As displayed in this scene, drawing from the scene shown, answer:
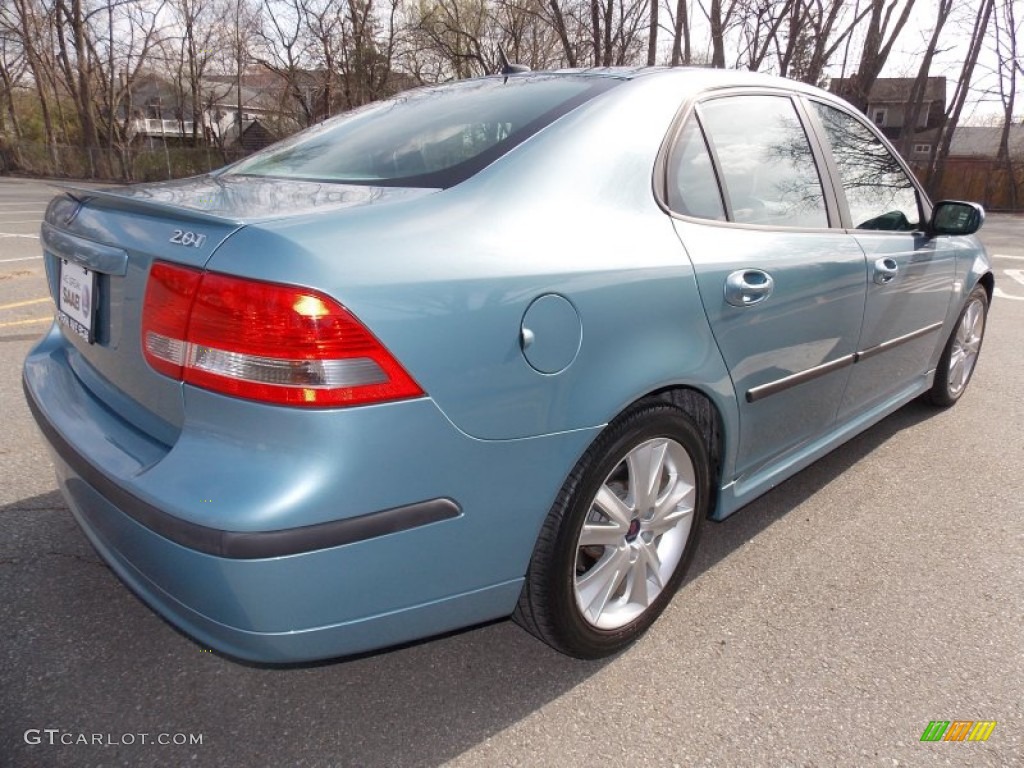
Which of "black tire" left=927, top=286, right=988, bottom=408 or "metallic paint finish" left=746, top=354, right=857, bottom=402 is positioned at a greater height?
"metallic paint finish" left=746, top=354, right=857, bottom=402

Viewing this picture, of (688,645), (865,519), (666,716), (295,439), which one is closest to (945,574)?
(865,519)

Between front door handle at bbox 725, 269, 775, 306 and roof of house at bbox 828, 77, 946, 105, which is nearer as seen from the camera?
front door handle at bbox 725, 269, 775, 306

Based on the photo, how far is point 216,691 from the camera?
184 cm

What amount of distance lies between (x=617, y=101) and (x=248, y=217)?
1.08 meters

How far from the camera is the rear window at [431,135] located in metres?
1.79

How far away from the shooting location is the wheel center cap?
1.99m

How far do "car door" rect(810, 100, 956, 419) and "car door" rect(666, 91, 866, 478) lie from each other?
→ 148 mm

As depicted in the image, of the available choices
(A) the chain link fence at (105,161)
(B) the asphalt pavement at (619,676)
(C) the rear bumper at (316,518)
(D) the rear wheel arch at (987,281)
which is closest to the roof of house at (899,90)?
(A) the chain link fence at (105,161)

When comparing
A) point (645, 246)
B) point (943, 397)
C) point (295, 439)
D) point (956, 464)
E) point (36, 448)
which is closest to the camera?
point (295, 439)

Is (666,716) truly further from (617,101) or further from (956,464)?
(956,464)

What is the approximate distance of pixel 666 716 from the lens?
5.97ft

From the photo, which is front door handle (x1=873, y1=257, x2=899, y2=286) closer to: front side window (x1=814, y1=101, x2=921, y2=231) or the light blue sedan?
front side window (x1=814, y1=101, x2=921, y2=231)

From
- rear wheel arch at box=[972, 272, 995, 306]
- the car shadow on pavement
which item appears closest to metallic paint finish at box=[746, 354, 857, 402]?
the car shadow on pavement

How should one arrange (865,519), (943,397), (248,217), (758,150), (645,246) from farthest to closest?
(943,397)
(865,519)
(758,150)
(645,246)
(248,217)
